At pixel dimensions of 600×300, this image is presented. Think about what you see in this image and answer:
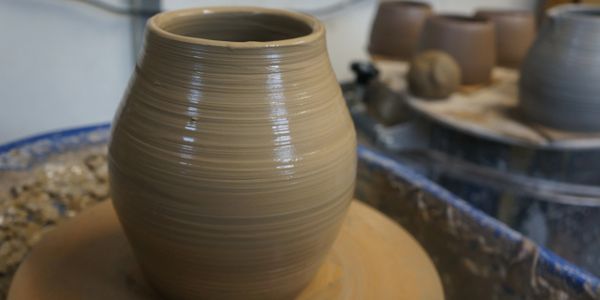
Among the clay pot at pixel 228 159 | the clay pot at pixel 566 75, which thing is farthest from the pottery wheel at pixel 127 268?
the clay pot at pixel 566 75

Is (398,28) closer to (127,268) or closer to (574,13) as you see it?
(574,13)

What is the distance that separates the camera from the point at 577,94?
4.39ft

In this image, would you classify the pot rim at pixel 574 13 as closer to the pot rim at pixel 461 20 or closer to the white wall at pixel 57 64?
the pot rim at pixel 461 20

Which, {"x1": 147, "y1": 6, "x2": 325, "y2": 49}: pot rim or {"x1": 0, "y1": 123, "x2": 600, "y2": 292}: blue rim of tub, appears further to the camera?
{"x1": 0, "y1": 123, "x2": 600, "y2": 292}: blue rim of tub

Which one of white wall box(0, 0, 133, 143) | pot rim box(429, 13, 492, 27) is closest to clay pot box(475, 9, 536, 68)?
pot rim box(429, 13, 492, 27)

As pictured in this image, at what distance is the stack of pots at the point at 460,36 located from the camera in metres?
1.60

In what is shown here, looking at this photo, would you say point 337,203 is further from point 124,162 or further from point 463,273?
point 463,273

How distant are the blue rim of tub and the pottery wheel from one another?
0.44 feet

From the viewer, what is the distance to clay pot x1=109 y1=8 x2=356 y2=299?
0.59m

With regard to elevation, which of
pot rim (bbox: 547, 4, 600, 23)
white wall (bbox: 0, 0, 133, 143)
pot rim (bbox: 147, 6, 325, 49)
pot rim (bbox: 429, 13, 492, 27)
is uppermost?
pot rim (bbox: 147, 6, 325, 49)

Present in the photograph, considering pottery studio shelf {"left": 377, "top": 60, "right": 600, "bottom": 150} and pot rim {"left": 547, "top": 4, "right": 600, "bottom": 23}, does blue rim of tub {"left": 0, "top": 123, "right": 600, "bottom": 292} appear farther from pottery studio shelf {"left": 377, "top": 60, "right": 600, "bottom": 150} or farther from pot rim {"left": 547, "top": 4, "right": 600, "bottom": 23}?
pot rim {"left": 547, "top": 4, "right": 600, "bottom": 23}

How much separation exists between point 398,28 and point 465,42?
0.95 ft

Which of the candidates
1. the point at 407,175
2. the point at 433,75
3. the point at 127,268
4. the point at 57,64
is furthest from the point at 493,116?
the point at 57,64

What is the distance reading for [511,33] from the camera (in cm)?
182
